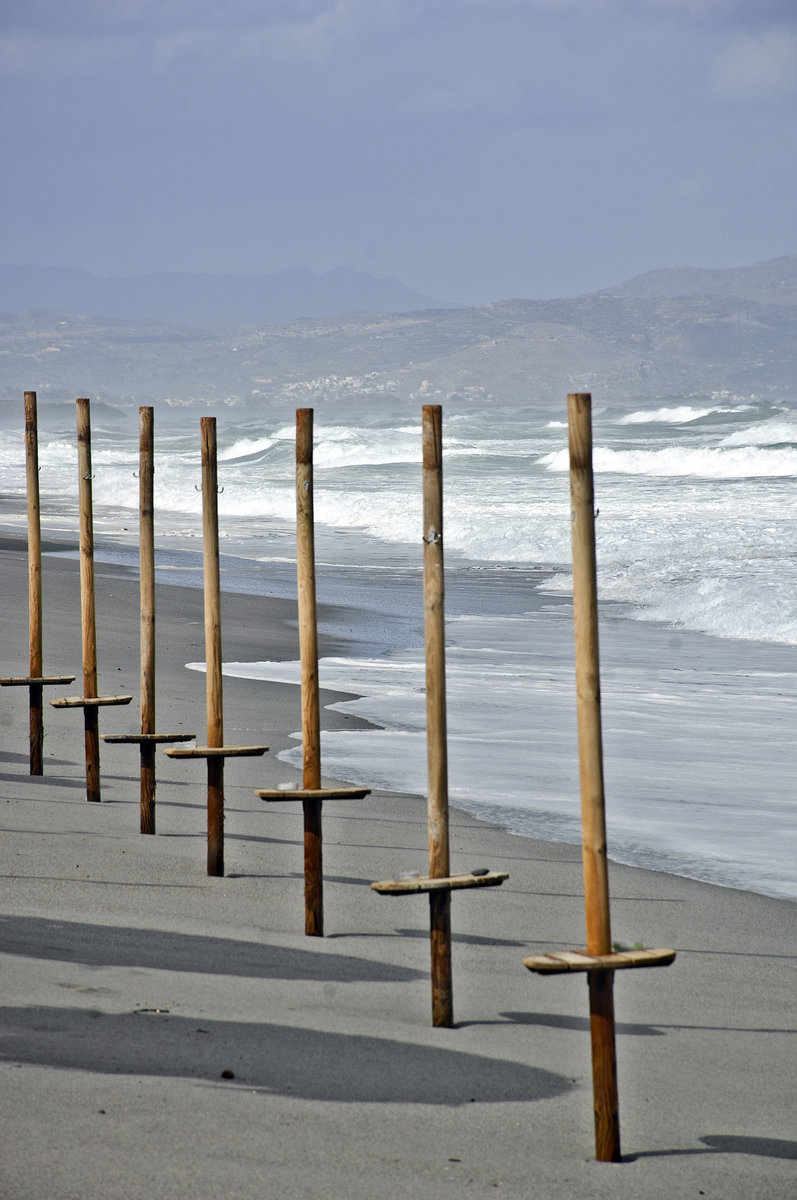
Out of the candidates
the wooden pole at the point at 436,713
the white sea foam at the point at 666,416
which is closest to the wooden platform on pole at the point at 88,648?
the wooden pole at the point at 436,713

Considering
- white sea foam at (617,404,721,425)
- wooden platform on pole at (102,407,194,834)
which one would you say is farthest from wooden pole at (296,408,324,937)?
white sea foam at (617,404,721,425)

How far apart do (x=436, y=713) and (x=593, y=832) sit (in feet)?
2.80

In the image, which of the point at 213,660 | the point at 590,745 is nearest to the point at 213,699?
the point at 213,660

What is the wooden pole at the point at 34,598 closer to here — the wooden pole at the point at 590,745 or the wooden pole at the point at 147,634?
the wooden pole at the point at 147,634

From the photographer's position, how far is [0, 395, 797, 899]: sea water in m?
6.84

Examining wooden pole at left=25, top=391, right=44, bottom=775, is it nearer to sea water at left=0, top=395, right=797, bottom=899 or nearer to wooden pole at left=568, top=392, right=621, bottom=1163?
sea water at left=0, top=395, right=797, bottom=899

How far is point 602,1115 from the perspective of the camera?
2.98m

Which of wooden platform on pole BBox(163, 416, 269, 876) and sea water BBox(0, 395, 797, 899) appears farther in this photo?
sea water BBox(0, 395, 797, 899)

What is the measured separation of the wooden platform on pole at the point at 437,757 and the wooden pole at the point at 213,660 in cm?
151

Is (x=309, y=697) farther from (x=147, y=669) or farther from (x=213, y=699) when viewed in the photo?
(x=147, y=669)

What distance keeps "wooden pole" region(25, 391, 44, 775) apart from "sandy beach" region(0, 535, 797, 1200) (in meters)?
0.31

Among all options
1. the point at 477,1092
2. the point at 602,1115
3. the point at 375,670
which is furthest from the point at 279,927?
the point at 375,670

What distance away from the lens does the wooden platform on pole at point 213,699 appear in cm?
518

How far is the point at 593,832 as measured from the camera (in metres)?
3.12
